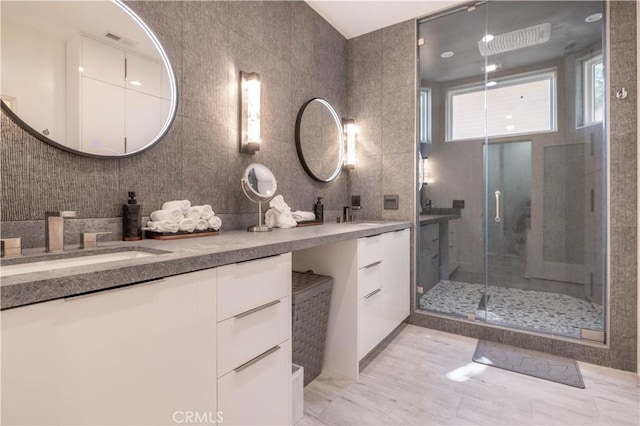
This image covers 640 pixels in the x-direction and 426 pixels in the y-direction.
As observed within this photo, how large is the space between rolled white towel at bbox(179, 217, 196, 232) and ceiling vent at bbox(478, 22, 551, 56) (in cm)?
260

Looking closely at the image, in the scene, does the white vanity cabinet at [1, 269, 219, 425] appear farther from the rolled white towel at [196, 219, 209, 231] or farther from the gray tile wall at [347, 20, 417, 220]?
the gray tile wall at [347, 20, 417, 220]

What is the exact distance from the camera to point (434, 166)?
106 inches

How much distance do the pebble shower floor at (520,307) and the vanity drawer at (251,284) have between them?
6.14 ft

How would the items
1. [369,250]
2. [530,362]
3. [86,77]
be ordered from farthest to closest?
A: [530,362] < [369,250] < [86,77]

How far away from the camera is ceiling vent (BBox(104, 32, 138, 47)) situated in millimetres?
1282

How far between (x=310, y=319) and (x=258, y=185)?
32.7 inches

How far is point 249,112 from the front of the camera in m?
1.85

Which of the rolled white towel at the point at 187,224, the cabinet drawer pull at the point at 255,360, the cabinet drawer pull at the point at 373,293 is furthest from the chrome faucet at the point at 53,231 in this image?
the cabinet drawer pull at the point at 373,293

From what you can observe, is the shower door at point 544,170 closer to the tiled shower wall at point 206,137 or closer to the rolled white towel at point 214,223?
the tiled shower wall at point 206,137

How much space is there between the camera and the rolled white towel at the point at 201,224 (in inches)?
56.5

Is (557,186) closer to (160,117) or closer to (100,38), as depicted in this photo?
(160,117)

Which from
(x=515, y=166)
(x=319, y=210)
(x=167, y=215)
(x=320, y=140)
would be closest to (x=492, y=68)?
(x=515, y=166)

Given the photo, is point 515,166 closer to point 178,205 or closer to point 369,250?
point 369,250

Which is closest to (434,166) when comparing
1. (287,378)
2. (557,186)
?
(557,186)
